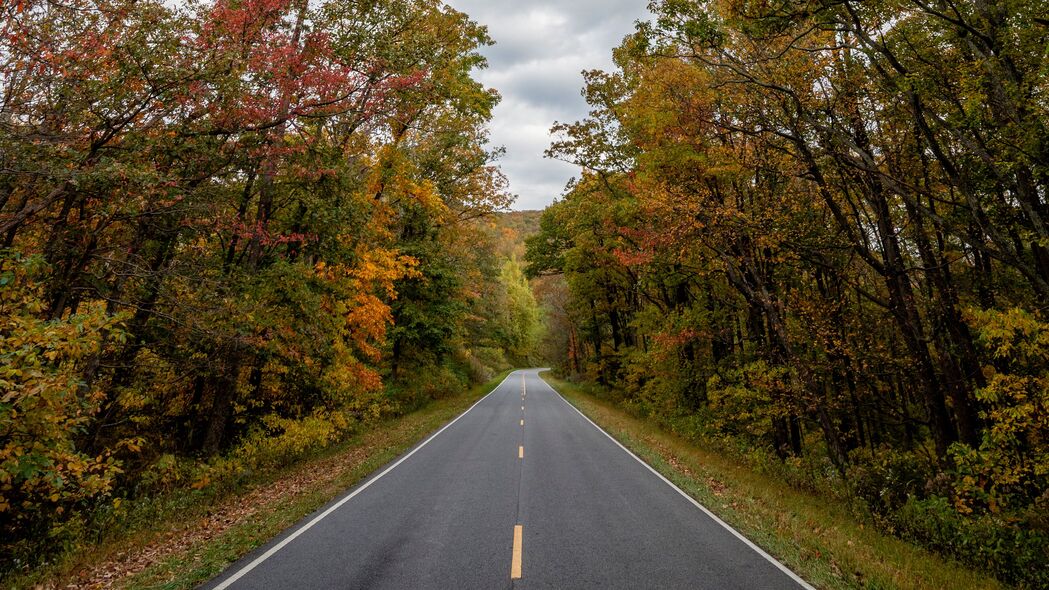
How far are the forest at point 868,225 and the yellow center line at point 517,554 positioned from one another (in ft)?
22.7

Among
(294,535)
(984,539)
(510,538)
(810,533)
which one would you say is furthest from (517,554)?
(984,539)

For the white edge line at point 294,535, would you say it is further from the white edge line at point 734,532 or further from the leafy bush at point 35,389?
the white edge line at point 734,532

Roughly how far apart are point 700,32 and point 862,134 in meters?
5.32

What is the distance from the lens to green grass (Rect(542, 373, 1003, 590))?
231 inches

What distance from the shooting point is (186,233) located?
946 centimetres

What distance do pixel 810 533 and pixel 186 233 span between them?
12952 mm

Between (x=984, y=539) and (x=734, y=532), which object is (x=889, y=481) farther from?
(x=734, y=532)

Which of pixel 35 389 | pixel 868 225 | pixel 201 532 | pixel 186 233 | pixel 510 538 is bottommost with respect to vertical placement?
pixel 201 532

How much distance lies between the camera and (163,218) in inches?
349

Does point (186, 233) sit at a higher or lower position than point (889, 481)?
Answer: higher

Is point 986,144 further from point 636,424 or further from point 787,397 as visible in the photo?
point 636,424

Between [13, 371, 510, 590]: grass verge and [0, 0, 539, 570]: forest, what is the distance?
723mm

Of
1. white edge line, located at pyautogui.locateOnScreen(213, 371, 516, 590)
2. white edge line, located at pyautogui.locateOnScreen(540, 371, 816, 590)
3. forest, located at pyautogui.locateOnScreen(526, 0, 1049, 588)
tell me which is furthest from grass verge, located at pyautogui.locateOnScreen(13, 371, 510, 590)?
forest, located at pyautogui.locateOnScreen(526, 0, 1049, 588)

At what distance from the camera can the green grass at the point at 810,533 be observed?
19.2ft
